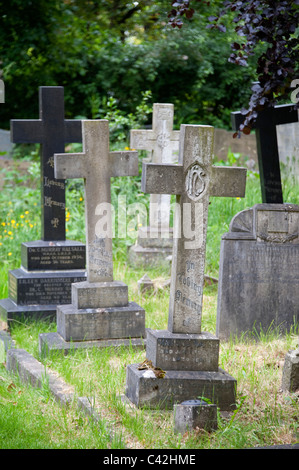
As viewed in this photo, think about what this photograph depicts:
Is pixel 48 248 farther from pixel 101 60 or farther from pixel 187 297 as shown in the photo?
pixel 101 60

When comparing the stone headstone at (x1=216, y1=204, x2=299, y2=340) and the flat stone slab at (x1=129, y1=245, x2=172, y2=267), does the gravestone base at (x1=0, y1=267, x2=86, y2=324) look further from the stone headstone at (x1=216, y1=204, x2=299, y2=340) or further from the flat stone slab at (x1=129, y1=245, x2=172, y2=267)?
the flat stone slab at (x1=129, y1=245, x2=172, y2=267)

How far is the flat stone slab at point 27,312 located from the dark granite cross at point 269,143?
91.4 inches

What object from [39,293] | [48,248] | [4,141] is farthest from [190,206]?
[4,141]

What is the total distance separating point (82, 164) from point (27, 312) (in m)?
1.64

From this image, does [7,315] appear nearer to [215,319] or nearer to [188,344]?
[215,319]

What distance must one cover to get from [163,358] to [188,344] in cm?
19

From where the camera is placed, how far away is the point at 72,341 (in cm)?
545

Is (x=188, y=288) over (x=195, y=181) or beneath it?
beneath

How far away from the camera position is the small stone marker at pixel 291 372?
4.29m

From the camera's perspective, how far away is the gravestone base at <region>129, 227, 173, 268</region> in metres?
8.12

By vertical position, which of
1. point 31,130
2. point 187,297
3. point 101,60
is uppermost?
point 101,60

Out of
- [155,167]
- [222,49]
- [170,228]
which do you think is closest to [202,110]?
[222,49]

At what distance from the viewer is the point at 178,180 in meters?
4.24

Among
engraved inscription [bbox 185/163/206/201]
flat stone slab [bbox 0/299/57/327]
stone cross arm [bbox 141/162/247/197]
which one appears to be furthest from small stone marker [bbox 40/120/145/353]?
engraved inscription [bbox 185/163/206/201]
